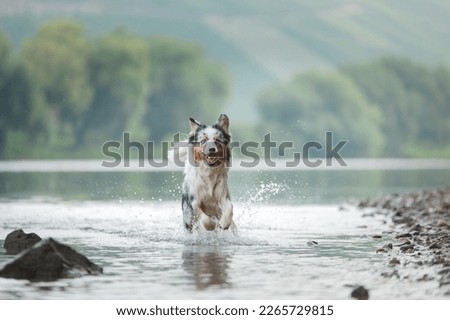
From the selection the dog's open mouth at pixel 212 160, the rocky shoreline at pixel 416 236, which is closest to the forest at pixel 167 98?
the rocky shoreline at pixel 416 236

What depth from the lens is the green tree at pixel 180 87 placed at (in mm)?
115438

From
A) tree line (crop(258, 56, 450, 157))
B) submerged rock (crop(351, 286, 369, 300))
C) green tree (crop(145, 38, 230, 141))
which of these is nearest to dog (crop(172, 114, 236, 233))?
submerged rock (crop(351, 286, 369, 300))

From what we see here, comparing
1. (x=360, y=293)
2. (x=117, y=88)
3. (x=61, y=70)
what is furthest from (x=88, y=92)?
(x=360, y=293)

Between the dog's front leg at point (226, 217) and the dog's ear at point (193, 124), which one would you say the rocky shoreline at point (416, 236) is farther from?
the dog's ear at point (193, 124)

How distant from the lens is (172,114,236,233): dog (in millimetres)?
14914

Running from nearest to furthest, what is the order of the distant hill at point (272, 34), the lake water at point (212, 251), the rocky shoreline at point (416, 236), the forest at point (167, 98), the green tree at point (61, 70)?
the lake water at point (212, 251), the rocky shoreline at point (416, 236), the forest at point (167, 98), the green tree at point (61, 70), the distant hill at point (272, 34)

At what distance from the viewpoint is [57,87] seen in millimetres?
101438

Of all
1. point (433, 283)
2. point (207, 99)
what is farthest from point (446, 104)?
point (433, 283)

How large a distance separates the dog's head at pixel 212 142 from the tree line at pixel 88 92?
70911mm

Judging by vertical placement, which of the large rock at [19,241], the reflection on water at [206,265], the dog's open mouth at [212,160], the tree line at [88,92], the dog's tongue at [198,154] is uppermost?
the tree line at [88,92]

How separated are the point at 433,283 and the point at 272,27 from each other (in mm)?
188915

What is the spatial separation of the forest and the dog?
70627mm

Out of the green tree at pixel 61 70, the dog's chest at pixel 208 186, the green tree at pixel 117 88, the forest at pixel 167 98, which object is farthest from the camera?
the green tree at pixel 117 88
